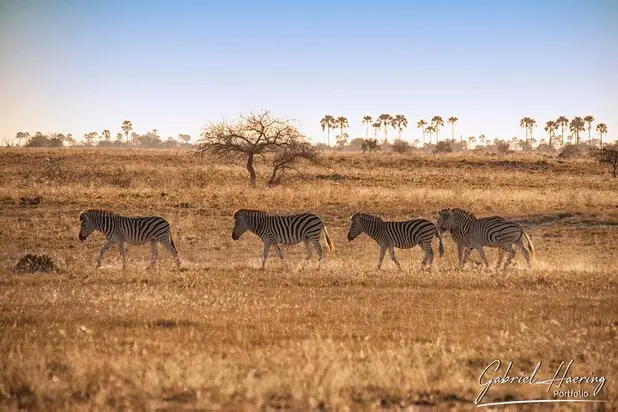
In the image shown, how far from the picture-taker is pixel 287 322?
40.6 ft

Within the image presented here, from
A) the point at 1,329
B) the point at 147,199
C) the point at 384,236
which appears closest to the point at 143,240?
the point at 384,236

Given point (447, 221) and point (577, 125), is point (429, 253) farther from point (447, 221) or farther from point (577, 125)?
point (577, 125)

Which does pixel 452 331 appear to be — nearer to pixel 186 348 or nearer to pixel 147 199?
pixel 186 348

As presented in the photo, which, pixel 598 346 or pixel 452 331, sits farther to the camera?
pixel 452 331

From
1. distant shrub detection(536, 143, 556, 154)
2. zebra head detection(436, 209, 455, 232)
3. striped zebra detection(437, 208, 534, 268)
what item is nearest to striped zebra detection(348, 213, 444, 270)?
striped zebra detection(437, 208, 534, 268)

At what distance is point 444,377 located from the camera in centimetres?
913

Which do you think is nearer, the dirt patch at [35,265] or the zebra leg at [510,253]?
the dirt patch at [35,265]

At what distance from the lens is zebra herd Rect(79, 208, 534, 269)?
20203 millimetres

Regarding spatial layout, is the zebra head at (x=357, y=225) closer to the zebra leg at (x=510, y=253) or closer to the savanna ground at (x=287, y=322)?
the savanna ground at (x=287, y=322)

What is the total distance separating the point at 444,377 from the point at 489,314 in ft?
14.4

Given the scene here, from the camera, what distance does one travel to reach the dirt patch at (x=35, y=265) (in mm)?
17812

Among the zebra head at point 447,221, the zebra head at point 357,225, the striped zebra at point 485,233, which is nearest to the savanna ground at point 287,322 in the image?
the striped zebra at point 485,233

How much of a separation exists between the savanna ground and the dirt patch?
320mm

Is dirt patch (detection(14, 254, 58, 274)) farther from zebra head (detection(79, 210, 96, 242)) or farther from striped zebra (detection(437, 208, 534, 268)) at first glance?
striped zebra (detection(437, 208, 534, 268))
